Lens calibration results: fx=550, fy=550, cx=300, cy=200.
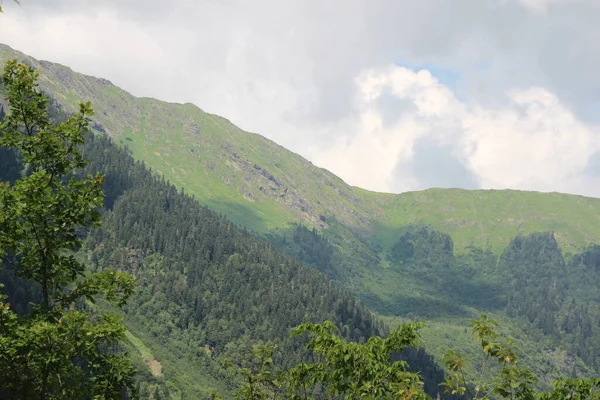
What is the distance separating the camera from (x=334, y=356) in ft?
70.7

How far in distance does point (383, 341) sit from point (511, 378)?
5.53m

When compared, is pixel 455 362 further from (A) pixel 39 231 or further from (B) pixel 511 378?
(A) pixel 39 231

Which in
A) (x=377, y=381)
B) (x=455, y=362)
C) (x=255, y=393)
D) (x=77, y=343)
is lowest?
(x=255, y=393)

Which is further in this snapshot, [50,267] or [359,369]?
[50,267]

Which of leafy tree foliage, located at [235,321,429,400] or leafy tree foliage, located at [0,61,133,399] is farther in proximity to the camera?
leafy tree foliage, located at [235,321,429,400]

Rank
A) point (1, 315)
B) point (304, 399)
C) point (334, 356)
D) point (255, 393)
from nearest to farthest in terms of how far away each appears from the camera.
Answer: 1. point (1, 315)
2. point (334, 356)
3. point (304, 399)
4. point (255, 393)

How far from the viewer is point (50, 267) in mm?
22312

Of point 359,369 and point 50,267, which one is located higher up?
point 359,369

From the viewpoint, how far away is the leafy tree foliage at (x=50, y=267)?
1986cm

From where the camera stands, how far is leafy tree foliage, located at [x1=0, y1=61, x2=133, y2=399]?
19859 millimetres

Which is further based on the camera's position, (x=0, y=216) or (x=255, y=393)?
(x=255, y=393)

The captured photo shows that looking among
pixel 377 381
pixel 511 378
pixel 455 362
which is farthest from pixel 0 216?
pixel 511 378

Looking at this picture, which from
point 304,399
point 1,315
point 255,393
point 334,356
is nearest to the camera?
point 1,315

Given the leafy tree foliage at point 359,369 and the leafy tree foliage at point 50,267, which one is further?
the leafy tree foliage at point 359,369
